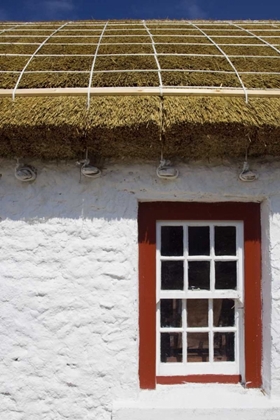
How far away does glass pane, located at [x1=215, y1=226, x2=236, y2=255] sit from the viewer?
386 cm

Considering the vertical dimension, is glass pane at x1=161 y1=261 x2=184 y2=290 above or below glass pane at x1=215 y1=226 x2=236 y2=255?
below

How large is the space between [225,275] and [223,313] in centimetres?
37

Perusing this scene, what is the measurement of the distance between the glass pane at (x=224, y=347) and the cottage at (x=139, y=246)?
10 mm

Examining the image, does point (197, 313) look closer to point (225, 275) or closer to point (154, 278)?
point (225, 275)

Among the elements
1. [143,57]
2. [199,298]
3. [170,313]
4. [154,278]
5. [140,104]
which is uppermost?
[143,57]

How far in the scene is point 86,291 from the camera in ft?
11.7

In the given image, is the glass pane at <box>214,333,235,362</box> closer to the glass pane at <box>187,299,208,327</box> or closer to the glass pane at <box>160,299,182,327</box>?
the glass pane at <box>187,299,208,327</box>

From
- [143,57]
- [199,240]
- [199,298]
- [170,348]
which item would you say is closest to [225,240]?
[199,240]

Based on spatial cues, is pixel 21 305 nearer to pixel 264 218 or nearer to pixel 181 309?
pixel 181 309

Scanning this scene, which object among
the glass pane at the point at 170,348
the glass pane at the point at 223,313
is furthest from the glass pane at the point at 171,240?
the glass pane at the point at 170,348

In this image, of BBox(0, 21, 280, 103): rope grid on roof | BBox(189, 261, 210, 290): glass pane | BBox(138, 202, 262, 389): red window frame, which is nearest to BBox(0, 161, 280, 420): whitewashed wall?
BBox(138, 202, 262, 389): red window frame

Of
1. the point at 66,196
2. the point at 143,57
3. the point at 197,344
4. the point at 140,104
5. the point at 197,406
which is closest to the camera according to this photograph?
the point at 140,104

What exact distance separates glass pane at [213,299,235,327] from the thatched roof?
1.39 m

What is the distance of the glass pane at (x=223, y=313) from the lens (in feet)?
12.7
